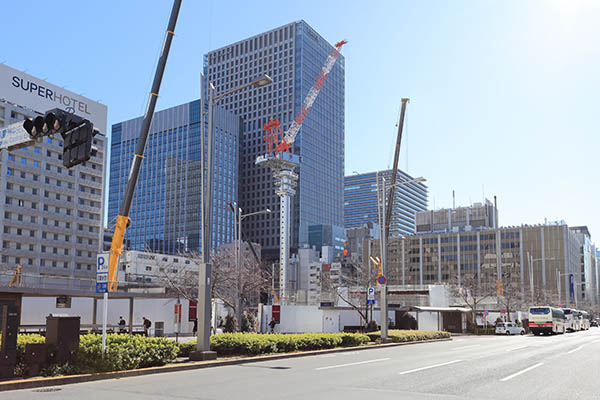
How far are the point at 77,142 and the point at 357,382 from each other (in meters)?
9.84

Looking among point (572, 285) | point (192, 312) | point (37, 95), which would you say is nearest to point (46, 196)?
point (37, 95)

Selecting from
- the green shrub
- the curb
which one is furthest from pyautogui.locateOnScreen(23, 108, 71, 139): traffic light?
the curb

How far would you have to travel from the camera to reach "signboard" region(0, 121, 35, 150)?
16.8 meters

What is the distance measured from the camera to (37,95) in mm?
110938

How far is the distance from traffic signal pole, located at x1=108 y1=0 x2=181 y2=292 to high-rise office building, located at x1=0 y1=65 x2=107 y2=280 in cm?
9031

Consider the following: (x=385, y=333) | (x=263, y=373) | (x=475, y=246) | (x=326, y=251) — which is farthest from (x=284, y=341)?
(x=326, y=251)

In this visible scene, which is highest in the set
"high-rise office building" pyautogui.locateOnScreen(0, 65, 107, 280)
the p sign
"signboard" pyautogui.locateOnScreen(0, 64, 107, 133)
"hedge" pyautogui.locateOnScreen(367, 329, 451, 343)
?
"signboard" pyautogui.locateOnScreen(0, 64, 107, 133)

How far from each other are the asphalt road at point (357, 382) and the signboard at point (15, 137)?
6.93m

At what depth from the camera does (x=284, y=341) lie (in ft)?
83.8

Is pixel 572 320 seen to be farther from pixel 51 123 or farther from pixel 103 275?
pixel 51 123

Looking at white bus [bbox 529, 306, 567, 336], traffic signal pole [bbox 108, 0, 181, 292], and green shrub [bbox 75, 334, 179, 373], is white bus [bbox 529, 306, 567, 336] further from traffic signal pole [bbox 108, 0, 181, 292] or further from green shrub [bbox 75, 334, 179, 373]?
green shrub [bbox 75, 334, 179, 373]

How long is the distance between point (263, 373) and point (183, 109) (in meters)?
188

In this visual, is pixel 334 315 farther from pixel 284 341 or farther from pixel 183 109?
pixel 183 109

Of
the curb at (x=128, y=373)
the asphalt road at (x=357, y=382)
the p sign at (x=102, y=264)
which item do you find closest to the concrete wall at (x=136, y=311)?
the curb at (x=128, y=373)
